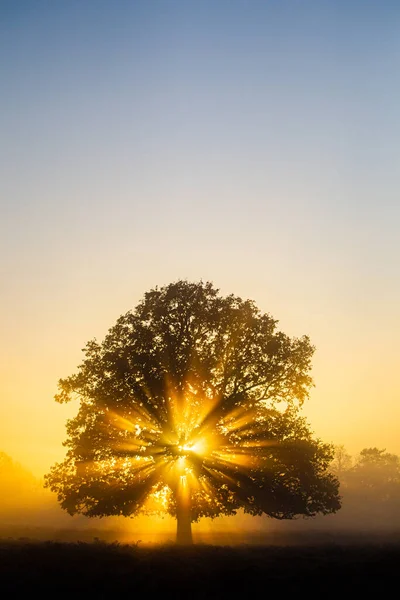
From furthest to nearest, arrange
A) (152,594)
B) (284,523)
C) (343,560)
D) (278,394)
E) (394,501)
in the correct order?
(394,501) → (284,523) → (278,394) → (343,560) → (152,594)

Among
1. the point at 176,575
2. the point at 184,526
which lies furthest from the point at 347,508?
the point at 176,575

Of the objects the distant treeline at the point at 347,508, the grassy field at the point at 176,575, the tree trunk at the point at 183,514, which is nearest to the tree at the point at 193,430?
the tree trunk at the point at 183,514

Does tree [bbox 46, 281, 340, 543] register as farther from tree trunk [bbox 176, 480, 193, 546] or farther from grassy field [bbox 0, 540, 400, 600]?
grassy field [bbox 0, 540, 400, 600]

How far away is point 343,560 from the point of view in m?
20.5

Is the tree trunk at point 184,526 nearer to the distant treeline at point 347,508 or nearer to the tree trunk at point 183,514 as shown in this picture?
the tree trunk at point 183,514

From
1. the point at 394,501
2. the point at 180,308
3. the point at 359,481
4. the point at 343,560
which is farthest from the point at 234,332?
the point at 359,481

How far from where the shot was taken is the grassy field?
1391 centimetres

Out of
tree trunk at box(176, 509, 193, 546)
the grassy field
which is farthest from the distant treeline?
the grassy field

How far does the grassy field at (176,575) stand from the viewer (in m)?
13.9

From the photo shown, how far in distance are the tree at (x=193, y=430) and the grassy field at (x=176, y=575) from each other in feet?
26.2

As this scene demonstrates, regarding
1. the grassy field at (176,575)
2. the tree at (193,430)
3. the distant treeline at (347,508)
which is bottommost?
the distant treeline at (347,508)

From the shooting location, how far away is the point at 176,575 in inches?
608

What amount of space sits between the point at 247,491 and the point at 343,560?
7.84m

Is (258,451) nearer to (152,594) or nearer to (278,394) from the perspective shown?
(278,394)
